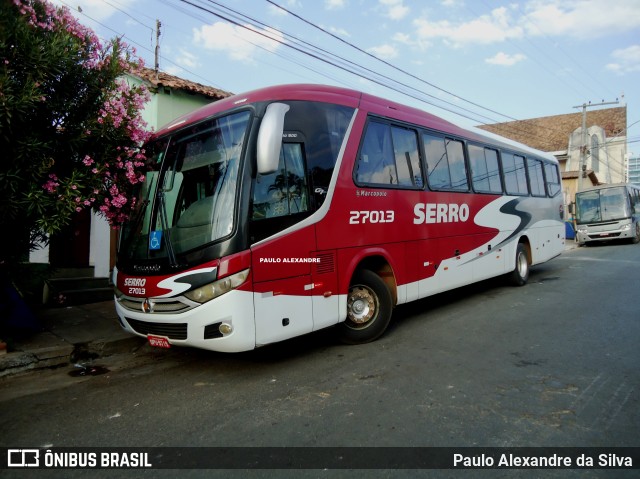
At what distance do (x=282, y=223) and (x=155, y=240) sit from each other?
53.0 inches

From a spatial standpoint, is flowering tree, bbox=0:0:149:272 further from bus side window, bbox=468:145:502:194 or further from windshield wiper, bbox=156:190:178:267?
bus side window, bbox=468:145:502:194

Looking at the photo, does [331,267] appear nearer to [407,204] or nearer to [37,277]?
[407,204]

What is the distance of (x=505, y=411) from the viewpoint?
347 cm

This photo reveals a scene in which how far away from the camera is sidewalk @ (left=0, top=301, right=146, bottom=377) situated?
5.08 m

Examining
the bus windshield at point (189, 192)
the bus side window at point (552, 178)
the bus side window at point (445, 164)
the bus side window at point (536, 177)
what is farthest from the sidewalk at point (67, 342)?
the bus side window at point (552, 178)

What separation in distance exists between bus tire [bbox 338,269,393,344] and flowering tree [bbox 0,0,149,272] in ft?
9.62

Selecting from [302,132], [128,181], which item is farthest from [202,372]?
[302,132]

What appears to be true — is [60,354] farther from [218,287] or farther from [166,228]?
[218,287]

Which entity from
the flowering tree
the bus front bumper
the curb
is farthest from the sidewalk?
the bus front bumper

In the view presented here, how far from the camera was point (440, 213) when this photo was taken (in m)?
6.77

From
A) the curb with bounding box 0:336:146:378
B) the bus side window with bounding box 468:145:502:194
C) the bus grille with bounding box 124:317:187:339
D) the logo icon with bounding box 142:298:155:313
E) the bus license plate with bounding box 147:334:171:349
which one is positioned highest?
the bus side window with bounding box 468:145:502:194

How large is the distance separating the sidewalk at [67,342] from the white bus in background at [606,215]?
20.9 meters

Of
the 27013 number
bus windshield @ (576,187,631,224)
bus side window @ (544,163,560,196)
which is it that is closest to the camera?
the 27013 number

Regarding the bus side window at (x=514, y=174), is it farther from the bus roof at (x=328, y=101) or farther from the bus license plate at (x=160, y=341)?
the bus license plate at (x=160, y=341)
